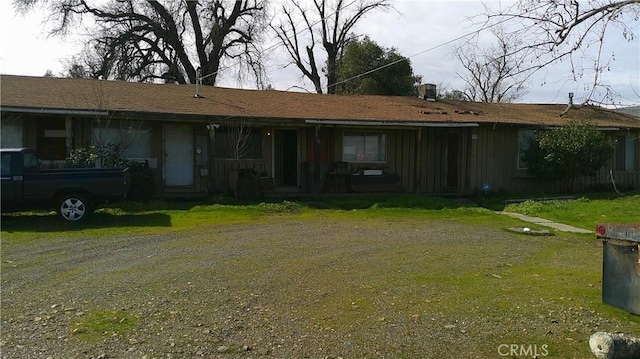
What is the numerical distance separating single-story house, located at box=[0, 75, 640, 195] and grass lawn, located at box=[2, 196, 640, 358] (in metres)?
4.65

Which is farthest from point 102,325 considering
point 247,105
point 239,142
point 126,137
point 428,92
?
point 428,92

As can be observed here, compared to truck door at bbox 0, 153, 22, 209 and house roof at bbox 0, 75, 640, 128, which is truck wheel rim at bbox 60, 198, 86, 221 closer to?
truck door at bbox 0, 153, 22, 209

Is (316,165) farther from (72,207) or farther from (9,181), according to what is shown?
(9,181)

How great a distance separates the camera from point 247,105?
60.1 ft

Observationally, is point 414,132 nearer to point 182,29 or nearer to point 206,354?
point 206,354

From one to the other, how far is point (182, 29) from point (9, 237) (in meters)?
27.0

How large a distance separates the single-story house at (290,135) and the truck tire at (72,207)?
3.87 meters

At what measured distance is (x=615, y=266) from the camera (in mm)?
5383

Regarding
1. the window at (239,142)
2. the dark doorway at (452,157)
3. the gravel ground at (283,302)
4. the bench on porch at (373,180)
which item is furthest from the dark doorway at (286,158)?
the gravel ground at (283,302)

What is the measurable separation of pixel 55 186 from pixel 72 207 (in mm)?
568

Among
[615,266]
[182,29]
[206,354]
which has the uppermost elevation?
[182,29]

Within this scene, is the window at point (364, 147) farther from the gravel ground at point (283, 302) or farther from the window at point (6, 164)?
the window at point (6, 164)

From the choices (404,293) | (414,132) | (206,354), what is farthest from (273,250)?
(414,132)

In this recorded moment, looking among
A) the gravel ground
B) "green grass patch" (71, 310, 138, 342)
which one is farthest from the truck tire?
"green grass patch" (71, 310, 138, 342)
